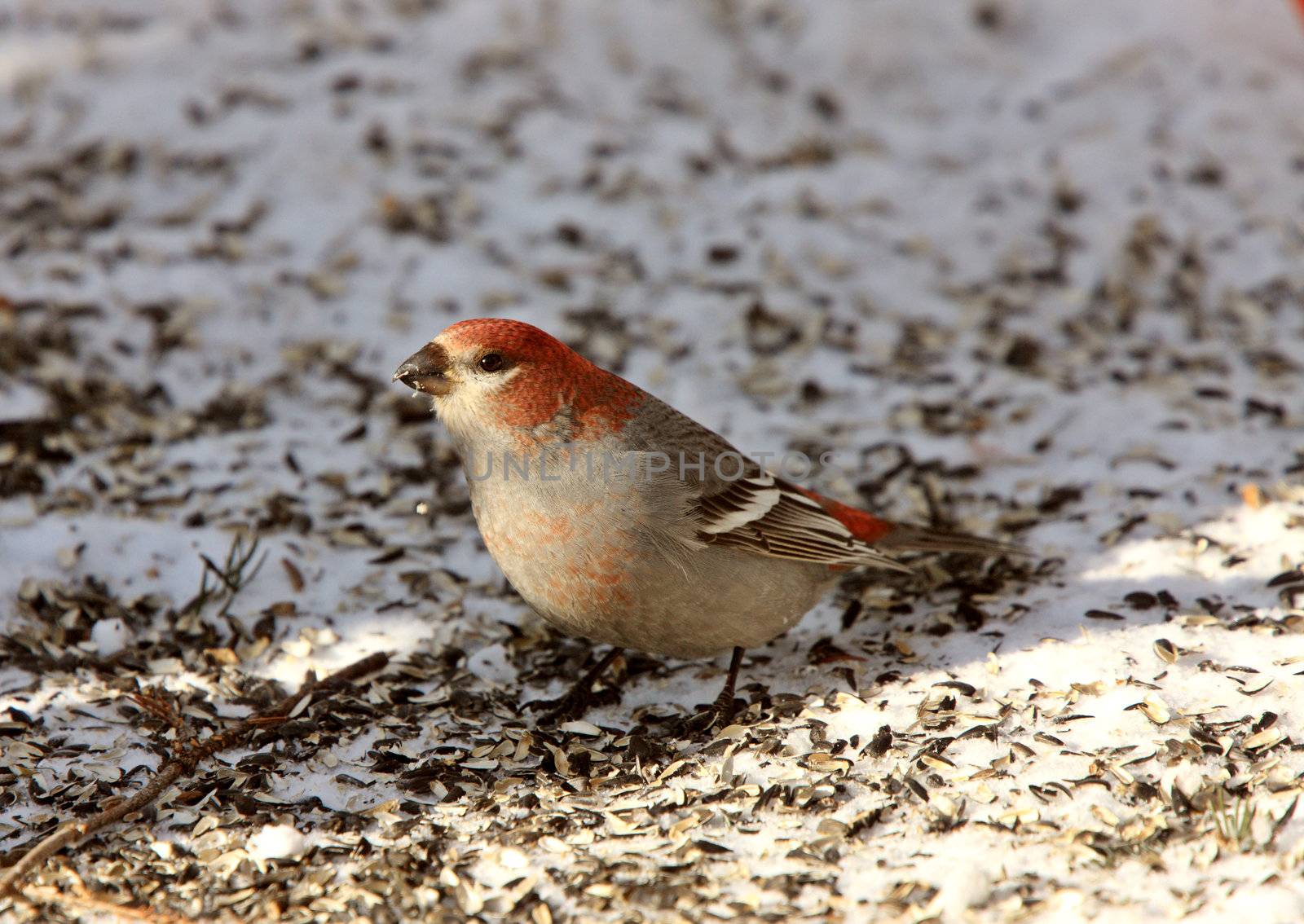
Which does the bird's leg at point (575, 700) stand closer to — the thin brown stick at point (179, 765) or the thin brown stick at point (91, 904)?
the thin brown stick at point (179, 765)

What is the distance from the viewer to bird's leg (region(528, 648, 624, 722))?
152 inches

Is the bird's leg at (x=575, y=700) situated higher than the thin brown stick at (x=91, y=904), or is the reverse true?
the bird's leg at (x=575, y=700)

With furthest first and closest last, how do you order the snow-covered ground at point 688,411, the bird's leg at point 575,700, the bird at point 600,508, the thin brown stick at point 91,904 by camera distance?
the bird's leg at point 575,700 → the bird at point 600,508 → the snow-covered ground at point 688,411 → the thin brown stick at point 91,904

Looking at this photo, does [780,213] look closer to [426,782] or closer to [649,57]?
[649,57]

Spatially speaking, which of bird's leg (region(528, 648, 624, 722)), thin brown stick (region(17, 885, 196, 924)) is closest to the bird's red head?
bird's leg (region(528, 648, 624, 722))

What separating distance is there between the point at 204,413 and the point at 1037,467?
12.2 feet

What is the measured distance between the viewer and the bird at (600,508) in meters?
3.56

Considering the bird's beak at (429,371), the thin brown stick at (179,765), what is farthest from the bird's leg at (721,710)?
the bird's beak at (429,371)

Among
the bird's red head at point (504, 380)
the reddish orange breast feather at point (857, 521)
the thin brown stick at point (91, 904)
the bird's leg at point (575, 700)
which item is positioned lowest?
the thin brown stick at point (91, 904)

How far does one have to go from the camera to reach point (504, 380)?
11.9 ft

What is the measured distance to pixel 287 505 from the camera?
482 centimetres

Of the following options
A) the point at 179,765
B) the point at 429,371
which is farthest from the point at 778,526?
the point at 179,765

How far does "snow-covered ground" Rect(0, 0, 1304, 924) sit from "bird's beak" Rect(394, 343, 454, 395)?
89 centimetres

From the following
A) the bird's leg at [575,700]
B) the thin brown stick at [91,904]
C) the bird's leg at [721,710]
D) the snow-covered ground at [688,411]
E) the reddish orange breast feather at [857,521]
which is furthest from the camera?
the reddish orange breast feather at [857,521]
